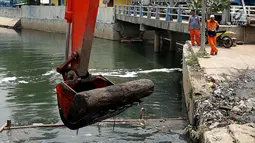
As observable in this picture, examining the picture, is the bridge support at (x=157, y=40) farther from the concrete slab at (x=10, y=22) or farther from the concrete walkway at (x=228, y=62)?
the concrete slab at (x=10, y=22)

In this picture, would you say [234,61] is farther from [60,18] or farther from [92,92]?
[60,18]

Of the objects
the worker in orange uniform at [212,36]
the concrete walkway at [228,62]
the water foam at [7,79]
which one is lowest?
the water foam at [7,79]

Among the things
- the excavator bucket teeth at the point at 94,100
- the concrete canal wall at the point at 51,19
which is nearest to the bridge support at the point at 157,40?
the concrete canal wall at the point at 51,19

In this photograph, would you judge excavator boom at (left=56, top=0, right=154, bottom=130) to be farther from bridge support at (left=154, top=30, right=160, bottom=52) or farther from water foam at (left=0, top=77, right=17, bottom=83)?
bridge support at (left=154, top=30, right=160, bottom=52)

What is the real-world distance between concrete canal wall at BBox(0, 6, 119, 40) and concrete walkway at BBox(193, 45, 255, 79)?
69.3 ft

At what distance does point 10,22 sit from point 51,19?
956 centimetres

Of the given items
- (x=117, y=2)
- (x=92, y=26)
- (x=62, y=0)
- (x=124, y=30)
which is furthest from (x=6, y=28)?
(x=92, y=26)

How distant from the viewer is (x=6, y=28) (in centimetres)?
5231

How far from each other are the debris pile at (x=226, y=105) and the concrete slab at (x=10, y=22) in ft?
146

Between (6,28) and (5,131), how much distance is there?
45.5m

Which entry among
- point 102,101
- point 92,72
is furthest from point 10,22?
point 102,101

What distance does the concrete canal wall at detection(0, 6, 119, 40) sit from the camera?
37688 mm

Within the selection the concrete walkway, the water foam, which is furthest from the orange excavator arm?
the water foam

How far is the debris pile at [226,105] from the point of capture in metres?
7.42
